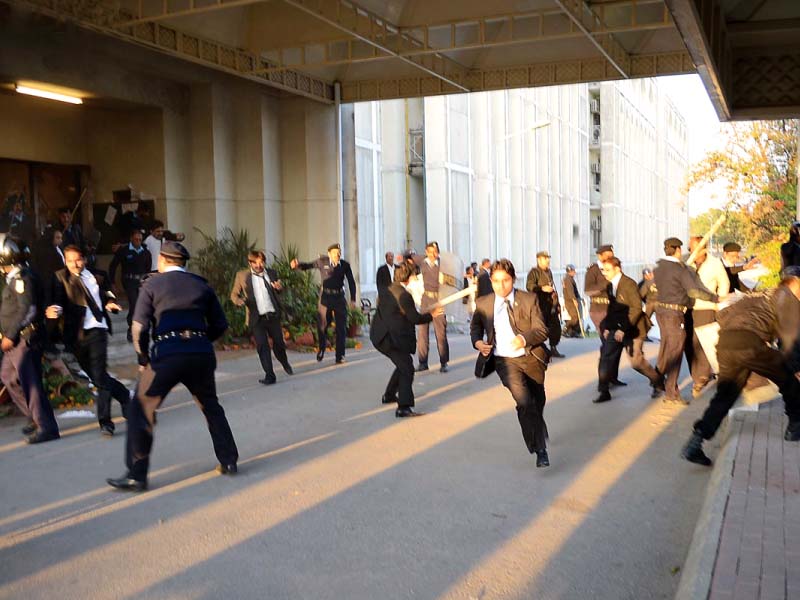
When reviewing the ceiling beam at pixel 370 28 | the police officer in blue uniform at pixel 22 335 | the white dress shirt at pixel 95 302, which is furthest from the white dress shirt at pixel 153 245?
the police officer in blue uniform at pixel 22 335

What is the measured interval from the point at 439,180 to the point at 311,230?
33.6 ft

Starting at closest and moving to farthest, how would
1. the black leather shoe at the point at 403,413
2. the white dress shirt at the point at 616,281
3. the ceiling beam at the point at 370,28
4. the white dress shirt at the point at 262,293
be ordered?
the black leather shoe at the point at 403,413 → the white dress shirt at the point at 616,281 → the white dress shirt at the point at 262,293 → the ceiling beam at the point at 370,28

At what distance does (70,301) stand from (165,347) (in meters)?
2.49

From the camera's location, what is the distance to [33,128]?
16.5 meters

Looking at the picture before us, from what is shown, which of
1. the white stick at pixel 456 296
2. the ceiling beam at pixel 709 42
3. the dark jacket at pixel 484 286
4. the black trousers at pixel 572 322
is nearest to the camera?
the ceiling beam at pixel 709 42

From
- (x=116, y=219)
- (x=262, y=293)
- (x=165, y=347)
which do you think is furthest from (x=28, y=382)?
(x=116, y=219)

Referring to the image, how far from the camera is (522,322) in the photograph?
7.23 metres

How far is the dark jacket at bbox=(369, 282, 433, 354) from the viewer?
9.44 metres

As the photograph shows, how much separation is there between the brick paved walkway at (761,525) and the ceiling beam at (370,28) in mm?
8917

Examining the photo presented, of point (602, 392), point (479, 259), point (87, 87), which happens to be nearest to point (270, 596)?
point (602, 392)

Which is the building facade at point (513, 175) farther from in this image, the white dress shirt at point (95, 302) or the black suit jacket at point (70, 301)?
the black suit jacket at point (70, 301)

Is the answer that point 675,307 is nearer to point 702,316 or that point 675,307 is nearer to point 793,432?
point 702,316

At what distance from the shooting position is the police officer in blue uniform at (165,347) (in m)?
6.58

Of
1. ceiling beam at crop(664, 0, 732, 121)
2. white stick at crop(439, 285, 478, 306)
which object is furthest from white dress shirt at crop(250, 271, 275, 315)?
ceiling beam at crop(664, 0, 732, 121)
